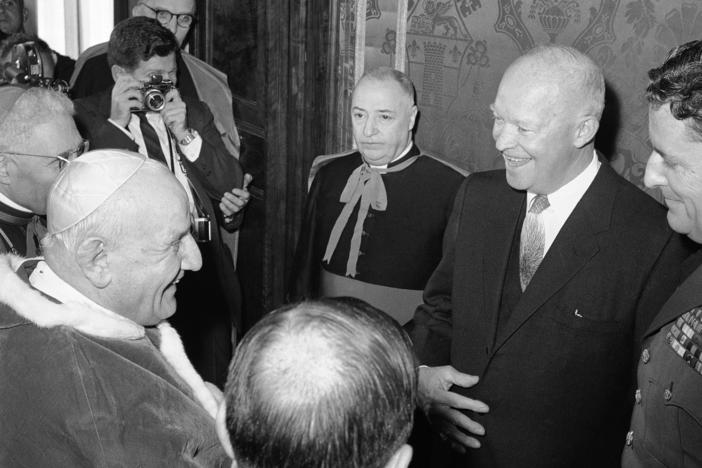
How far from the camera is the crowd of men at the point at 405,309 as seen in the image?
1.05 m

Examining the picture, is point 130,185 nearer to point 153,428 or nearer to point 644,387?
point 153,428

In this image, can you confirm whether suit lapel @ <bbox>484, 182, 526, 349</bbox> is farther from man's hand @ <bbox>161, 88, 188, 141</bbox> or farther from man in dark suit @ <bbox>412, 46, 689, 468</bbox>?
man's hand @ <bbox>161, 88, 188, 141</bbox>

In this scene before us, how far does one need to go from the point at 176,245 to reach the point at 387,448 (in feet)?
2.72

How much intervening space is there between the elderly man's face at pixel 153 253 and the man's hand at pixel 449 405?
0.76 m

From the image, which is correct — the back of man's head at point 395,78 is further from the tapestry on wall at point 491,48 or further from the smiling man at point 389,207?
the tapestry on wall at point 491,48

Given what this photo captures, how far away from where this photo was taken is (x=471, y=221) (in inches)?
82.7

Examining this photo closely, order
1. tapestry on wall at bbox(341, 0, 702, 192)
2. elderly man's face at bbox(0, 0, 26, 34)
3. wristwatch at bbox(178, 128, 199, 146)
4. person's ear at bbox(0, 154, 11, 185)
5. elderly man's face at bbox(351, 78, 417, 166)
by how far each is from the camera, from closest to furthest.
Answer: tapestry on wall at bbox(341, 0, 702, 192) < person's ear at bbox(0, 154, 11, 185) < elderly man's face at bbox(351, 78, 417, 166) < wristwatch at bbox(178, 128, 199, 146) < elderly man's face at bbox(0, 0, 26, 34)

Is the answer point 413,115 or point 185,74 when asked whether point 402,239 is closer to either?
point 413,115

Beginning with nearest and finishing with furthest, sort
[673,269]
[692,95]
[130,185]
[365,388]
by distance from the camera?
[365,388], [692,95], [130,185], [673,269]

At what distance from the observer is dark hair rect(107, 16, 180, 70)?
10.6 ft

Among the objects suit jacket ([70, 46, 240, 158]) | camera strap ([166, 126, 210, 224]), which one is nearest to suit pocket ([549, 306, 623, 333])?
camera strap ([166, 126, 210, 224])

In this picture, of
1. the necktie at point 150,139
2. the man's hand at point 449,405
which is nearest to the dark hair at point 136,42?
the necktie at point 150,139

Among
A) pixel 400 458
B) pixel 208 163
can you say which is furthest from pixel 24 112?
pixel 400 458

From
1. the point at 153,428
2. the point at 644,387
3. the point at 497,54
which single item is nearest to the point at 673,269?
the point at 644,387
